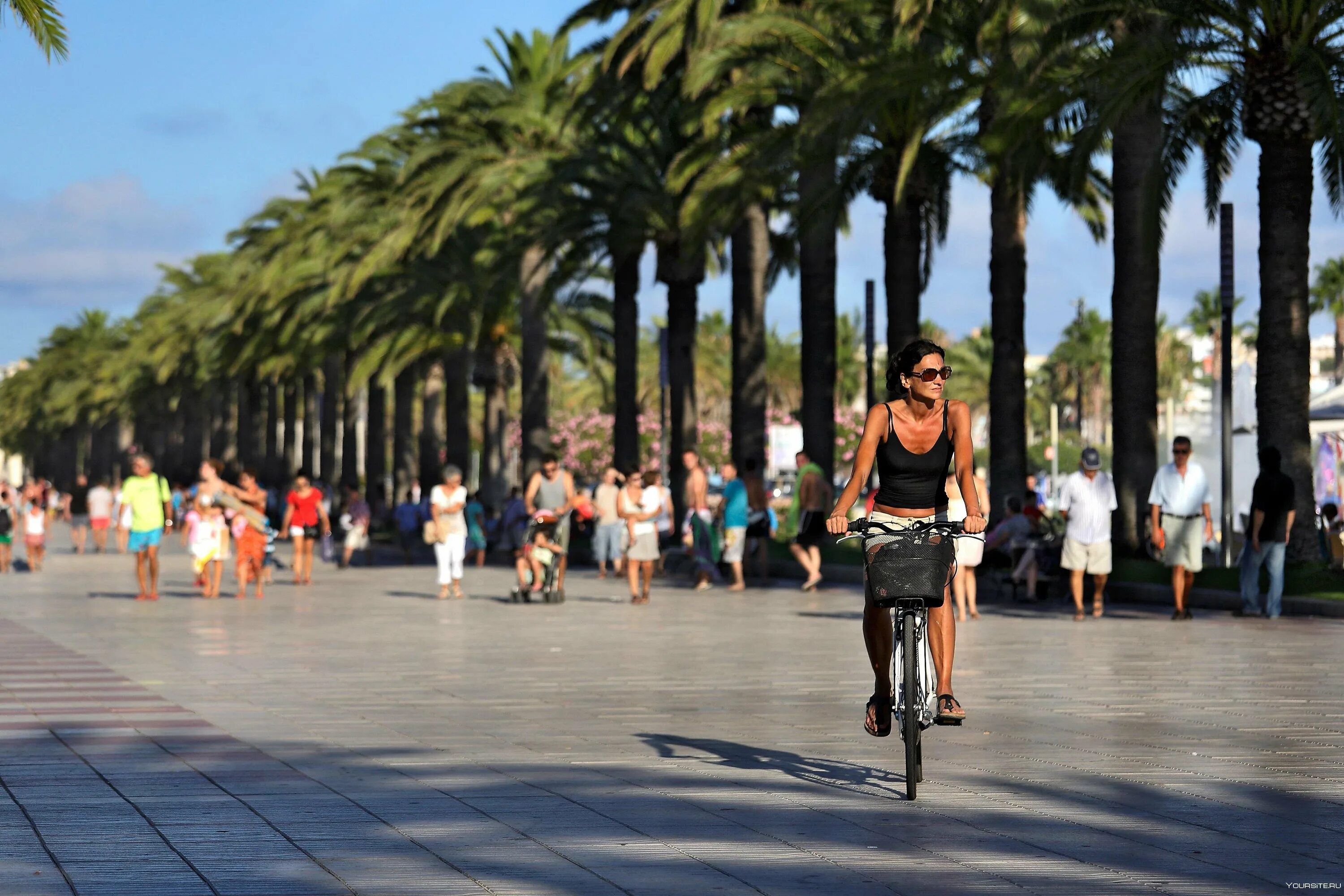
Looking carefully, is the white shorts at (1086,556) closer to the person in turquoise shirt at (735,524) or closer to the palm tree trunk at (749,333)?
the person in turquoise shirt at (735,524)

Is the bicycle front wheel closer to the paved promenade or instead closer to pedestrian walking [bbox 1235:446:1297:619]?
the paved promenade

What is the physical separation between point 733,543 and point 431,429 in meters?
28.6

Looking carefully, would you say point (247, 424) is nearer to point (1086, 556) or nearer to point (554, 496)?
point (554, 496)

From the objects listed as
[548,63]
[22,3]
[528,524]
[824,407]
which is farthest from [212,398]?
[22,3]

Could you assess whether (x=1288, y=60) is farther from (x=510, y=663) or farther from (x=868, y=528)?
(x=868, y=528)

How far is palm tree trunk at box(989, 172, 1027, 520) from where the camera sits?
28.0 meters

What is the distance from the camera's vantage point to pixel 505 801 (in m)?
7.67

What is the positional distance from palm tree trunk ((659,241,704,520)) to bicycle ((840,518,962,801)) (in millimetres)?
26692

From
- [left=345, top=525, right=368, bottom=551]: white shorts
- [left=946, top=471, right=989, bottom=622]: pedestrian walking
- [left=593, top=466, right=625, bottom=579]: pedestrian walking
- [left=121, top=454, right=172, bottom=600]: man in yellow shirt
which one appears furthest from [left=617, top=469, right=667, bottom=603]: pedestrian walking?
[left=345, top=525, right=368, bottom=551]: white shorts

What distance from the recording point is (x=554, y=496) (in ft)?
74.6

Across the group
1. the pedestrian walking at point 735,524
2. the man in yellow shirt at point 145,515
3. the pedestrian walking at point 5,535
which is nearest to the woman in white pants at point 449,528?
the man in yellow shirt at point 145,515

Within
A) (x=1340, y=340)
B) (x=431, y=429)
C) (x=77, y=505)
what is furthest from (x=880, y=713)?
(x=77, y=505)

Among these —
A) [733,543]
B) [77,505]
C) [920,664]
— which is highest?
[77,505]

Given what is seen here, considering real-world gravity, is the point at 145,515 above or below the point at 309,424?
below
